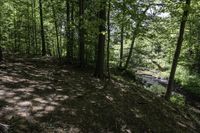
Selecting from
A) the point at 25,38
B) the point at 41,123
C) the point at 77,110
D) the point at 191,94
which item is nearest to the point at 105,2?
the point at 77,110

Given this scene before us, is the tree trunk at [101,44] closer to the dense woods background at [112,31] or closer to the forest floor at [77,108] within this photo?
the dense woods background at [112,31]

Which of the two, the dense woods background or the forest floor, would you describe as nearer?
the forest floor

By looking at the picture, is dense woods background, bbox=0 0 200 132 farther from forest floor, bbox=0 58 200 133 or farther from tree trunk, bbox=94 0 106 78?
forest floor, bbox=0 58 200 133

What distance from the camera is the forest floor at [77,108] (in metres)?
5.87

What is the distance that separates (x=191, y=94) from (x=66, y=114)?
15302 millimetres

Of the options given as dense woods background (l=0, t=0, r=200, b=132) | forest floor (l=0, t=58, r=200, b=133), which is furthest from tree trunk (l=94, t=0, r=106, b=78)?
forest floor (l=0, t=58, r=200, b=133)

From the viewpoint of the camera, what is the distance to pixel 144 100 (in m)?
10.2

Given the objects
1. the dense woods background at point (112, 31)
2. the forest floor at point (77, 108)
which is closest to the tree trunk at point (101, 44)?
the dense woods background at point (112, 31)

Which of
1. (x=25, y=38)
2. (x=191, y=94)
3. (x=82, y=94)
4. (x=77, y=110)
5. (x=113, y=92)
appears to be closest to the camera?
(x=77, y=110)

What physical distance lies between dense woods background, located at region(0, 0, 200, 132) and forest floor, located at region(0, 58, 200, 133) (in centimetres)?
236

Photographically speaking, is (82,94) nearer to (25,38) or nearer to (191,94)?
(191,94)

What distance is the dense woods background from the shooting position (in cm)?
1048

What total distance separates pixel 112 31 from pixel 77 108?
10.2 meters

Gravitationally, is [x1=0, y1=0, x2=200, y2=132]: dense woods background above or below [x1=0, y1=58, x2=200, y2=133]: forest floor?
above
